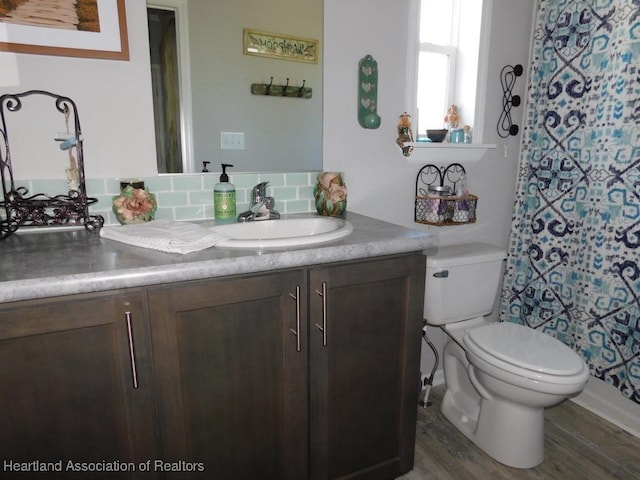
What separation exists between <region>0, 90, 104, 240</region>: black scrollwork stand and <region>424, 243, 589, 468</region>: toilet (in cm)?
129

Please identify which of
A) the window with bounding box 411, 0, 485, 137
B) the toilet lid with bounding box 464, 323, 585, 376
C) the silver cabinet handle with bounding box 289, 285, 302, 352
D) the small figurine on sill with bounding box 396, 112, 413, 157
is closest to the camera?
the silver cabinet handle with bounding box 289, 285, 302, 352

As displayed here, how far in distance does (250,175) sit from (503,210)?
1.41 metres

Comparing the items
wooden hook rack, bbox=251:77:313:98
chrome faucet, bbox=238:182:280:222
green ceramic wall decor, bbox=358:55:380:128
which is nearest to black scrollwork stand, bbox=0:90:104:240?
chrome faucet, bbox=238:182:280:222

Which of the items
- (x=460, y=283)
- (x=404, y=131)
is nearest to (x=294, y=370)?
(x=460, y=283)

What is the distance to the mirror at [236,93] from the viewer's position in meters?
1.48

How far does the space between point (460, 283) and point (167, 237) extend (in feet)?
4.09

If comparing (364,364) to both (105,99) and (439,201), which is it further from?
(105,99)

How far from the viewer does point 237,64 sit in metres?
1.56

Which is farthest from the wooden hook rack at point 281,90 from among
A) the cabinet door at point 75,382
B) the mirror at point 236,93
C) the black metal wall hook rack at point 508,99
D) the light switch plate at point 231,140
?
the black metal wall hook rack at point 508,99

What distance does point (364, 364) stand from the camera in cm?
135

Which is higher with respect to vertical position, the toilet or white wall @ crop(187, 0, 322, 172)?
white wall @ crop(187, 0, 322, 172)

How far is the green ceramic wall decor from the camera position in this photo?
1754 millimetres

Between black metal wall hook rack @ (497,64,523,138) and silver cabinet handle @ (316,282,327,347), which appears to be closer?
silver cabinet handle @ (316,282,327,347)

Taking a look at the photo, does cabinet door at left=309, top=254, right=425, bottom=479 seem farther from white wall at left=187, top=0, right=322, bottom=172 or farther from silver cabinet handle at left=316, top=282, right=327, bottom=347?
white wall at left=187, top=0, right=322, bottom=172
